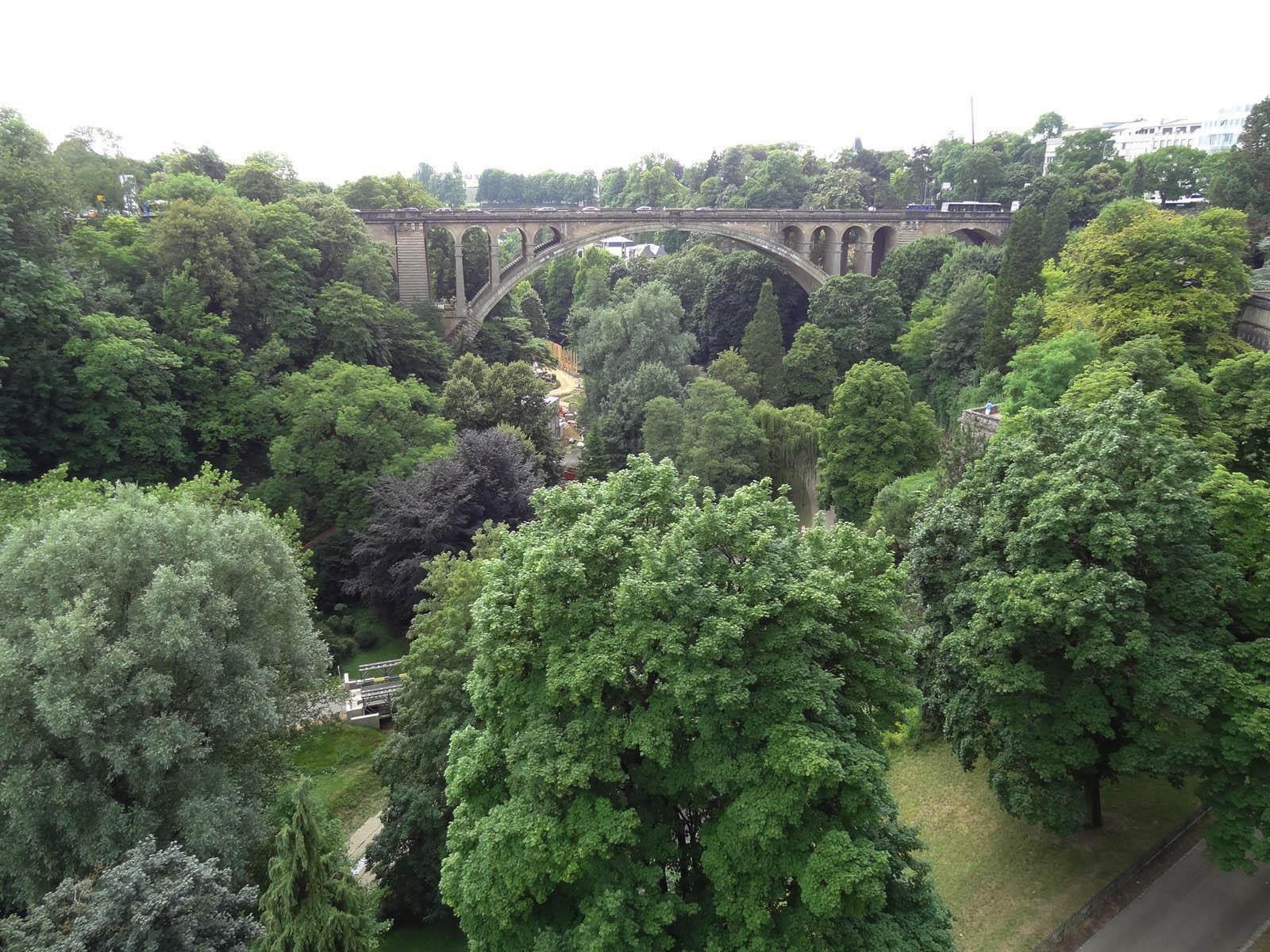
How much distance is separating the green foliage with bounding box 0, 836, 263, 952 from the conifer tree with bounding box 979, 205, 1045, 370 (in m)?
32.9

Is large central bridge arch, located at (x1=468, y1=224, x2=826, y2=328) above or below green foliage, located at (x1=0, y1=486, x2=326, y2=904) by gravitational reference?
above

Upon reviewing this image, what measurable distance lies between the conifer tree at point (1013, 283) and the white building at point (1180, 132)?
54.4 meters

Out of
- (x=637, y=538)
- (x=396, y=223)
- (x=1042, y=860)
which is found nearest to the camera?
(x=637, y=538)

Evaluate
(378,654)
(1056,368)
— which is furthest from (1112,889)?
(378,654)

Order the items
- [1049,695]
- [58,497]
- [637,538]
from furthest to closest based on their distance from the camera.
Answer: [58,497]
[1049,695]
[637,538]

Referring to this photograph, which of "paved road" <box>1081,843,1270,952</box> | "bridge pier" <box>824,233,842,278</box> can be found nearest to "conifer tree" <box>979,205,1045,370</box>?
"bridge pier" <box>824,233,842,278</box>

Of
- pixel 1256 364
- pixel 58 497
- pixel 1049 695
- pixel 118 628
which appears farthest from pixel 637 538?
pixel 1256 364

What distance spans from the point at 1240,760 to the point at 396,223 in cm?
4555

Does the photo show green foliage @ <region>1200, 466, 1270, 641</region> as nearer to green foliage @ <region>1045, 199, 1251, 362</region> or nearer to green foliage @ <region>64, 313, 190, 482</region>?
green foliage @ <region>1045, 199, 1251, 362</region>

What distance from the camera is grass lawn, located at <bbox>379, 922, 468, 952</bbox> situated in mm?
Answer: 16016

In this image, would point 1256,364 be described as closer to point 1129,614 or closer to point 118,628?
point 1129,614

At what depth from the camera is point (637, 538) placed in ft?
37.4

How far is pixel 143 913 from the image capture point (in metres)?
10.9

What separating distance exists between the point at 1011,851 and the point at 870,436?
16.8 metres
